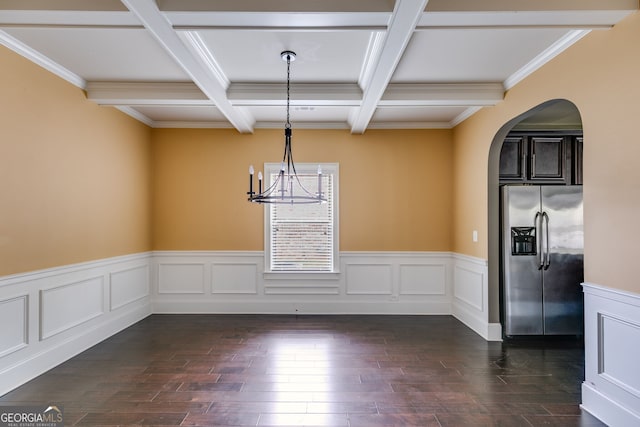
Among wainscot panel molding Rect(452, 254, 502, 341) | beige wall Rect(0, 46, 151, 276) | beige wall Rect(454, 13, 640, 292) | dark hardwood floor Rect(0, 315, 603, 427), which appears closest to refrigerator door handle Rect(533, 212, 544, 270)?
wainscot panel molding Rect(452, 254, 502, 341)

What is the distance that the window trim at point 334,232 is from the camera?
5.41 metres

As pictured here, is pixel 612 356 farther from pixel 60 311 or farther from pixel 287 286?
pixel 60 311

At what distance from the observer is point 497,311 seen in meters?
4.30

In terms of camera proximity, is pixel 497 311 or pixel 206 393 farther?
pixel 497 311

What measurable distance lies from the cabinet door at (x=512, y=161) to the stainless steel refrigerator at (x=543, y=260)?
43 centimetres

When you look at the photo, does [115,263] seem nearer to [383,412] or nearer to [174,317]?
[174,317]

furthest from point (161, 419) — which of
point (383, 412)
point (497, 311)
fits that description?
point (497, 311)

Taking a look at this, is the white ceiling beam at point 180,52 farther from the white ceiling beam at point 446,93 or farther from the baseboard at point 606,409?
the baseboard at point 606,409

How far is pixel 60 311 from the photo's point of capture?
3559 millimetres

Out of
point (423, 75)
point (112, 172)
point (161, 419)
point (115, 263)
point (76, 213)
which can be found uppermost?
point (423, 75)

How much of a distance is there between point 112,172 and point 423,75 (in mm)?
3728

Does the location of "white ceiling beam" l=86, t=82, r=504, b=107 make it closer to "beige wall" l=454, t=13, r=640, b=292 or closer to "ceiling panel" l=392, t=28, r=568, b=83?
"ceiling panel" l=392, t=28, r=568, b=83

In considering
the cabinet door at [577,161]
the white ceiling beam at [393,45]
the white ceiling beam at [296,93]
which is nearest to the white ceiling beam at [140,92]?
the white ceiling beam at [296,93]

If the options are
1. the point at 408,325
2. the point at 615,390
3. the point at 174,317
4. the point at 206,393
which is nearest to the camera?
the point at 615,390
